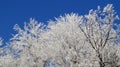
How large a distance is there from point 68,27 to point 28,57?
5.16 m

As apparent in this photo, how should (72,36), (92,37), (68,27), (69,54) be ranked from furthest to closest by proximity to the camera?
(68,27) → (72,36) → (69,54) → (92,37)

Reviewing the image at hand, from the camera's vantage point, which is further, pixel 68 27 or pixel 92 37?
pixel 68 27

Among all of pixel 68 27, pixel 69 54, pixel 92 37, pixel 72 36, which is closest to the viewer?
pixel 92 37

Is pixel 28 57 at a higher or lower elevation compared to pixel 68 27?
lower

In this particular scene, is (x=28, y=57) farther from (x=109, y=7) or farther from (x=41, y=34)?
(x=109, y=7)

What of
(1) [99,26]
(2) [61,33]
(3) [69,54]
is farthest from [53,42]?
(1) [99,26]

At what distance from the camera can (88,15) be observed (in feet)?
96.0

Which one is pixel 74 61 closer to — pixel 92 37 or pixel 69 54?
pixel 69 54

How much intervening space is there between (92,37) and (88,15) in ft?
8.62

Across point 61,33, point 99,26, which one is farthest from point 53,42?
point 99,26

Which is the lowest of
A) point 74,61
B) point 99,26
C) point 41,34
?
point 74,61

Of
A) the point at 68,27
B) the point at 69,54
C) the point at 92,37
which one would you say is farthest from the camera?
the point at 68,27

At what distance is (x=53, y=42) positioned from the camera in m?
33.5

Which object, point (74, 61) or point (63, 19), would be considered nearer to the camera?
point (74, 61)
